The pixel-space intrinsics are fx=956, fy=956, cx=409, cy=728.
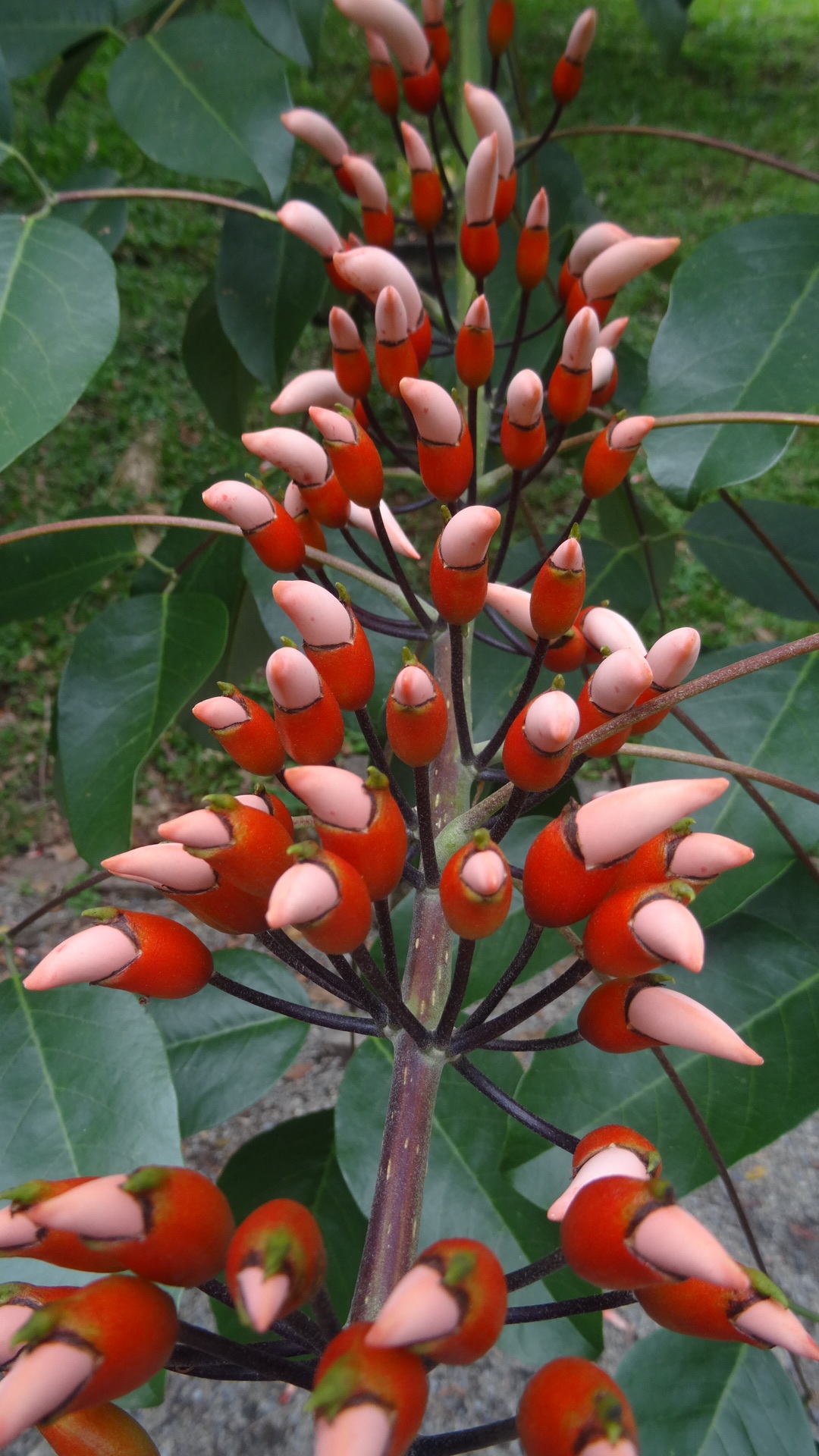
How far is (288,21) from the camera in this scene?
2.42ft

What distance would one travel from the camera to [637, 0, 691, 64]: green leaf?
1038 millimetres

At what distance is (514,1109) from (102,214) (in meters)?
0.80

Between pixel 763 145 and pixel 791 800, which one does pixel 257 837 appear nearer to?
pixel 791 800

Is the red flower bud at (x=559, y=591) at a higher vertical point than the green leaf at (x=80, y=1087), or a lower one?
higher

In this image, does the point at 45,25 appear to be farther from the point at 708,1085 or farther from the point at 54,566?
the point at 708,1085

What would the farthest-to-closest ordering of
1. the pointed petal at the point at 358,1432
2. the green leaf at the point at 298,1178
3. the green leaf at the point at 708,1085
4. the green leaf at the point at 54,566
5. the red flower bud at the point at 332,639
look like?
the green leaf at the point at 54,566 < the green leaf at the point at 298,1178 < the green leaf at the point at 708,1085 < the red flower bud at the point at 332,639 < the pointed petal at the point at 358,1432

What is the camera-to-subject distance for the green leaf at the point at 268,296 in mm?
826

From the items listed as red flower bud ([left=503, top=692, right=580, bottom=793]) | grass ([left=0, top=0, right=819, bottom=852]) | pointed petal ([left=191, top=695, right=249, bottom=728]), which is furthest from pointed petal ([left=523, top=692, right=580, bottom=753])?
grass ([left=0, top=0, right=819, bottom=852])

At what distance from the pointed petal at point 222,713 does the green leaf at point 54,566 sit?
1.72ft

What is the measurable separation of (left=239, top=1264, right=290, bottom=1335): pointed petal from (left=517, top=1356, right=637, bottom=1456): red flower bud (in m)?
0.07

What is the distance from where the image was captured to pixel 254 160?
0.62 m

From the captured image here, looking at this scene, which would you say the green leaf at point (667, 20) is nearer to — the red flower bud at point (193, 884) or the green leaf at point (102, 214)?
the green leaf at point (102, 214)

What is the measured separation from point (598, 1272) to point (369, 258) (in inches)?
16.0

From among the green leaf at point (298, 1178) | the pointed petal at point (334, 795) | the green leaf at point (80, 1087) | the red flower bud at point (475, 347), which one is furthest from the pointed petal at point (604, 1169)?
the green leaf at point (298, 1178)
